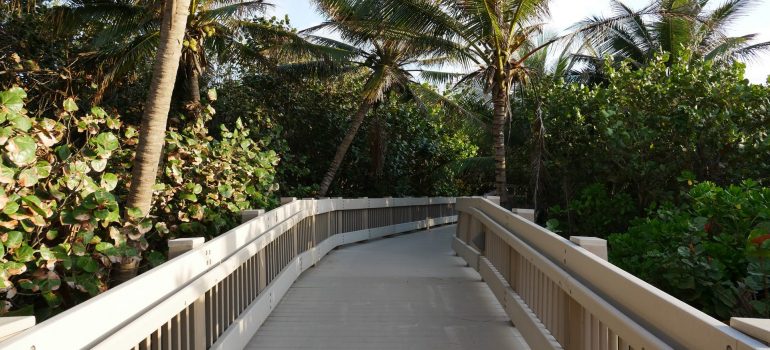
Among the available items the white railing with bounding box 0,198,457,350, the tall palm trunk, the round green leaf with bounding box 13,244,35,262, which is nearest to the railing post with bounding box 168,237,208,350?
the white railing with bounding box 0,198,457,350

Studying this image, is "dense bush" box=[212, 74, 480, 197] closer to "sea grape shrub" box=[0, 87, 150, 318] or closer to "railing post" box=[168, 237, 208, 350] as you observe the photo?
"sea grape shrub" box=[0, 87, 150, 318]

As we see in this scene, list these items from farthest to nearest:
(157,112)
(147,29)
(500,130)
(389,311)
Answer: (147,29) → (500,130) → (389,311) → (157,112)

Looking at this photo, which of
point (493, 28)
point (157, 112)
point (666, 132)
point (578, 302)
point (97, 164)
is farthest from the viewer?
point (493, 28)

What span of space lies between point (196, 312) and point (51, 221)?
2.15 meters

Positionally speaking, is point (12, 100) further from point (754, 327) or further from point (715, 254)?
point (715, 254)

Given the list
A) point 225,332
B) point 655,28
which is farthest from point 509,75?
point 225,332

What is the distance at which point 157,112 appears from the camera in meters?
6.31

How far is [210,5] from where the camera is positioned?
47.8 ft

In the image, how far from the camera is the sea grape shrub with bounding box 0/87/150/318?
14.6ft

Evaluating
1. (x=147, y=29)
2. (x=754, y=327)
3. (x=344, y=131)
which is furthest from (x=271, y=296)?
(x=344, y=131)

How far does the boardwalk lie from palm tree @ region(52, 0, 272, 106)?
577cm

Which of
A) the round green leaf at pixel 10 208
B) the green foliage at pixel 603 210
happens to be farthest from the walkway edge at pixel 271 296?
the green foliage at pixel 603 210

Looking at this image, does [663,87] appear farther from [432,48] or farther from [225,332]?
[225,332]

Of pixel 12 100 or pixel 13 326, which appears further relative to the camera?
pixel 12 100
